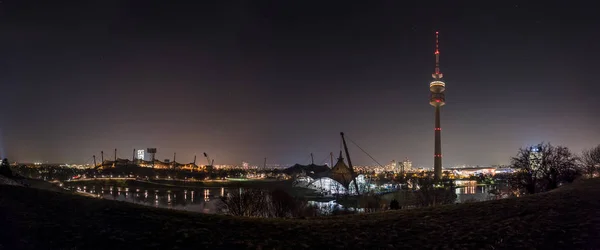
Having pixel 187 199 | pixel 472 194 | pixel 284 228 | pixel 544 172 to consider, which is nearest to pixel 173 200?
pixel 187 199

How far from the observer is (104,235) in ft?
34.2

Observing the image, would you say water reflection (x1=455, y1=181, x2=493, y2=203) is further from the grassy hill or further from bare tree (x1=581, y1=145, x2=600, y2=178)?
the grassy hill

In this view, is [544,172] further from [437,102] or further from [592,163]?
[437,102]

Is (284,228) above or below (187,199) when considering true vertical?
above

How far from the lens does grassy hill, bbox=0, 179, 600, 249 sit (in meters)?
9.90

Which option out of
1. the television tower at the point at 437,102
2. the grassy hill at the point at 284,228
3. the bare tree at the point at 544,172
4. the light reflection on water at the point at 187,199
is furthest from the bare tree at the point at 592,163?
the television tower at the point at 437,102

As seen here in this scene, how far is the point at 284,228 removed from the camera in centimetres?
1254

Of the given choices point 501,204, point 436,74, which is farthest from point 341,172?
point 501,204

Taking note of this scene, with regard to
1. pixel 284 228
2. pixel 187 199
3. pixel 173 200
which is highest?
pixel 284 228

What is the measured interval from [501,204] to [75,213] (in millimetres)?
14358

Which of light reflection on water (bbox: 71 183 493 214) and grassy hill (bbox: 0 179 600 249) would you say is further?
light reflection on water (bbox: 71 183 493 214)

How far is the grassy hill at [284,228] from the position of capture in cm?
990

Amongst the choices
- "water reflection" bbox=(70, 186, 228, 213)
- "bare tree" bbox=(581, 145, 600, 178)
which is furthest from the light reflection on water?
"bare tree" bbox=(581, 145, 600, 178)

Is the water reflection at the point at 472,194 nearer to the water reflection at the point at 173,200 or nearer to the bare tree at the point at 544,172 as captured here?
the bare tree at the point at 544,172
